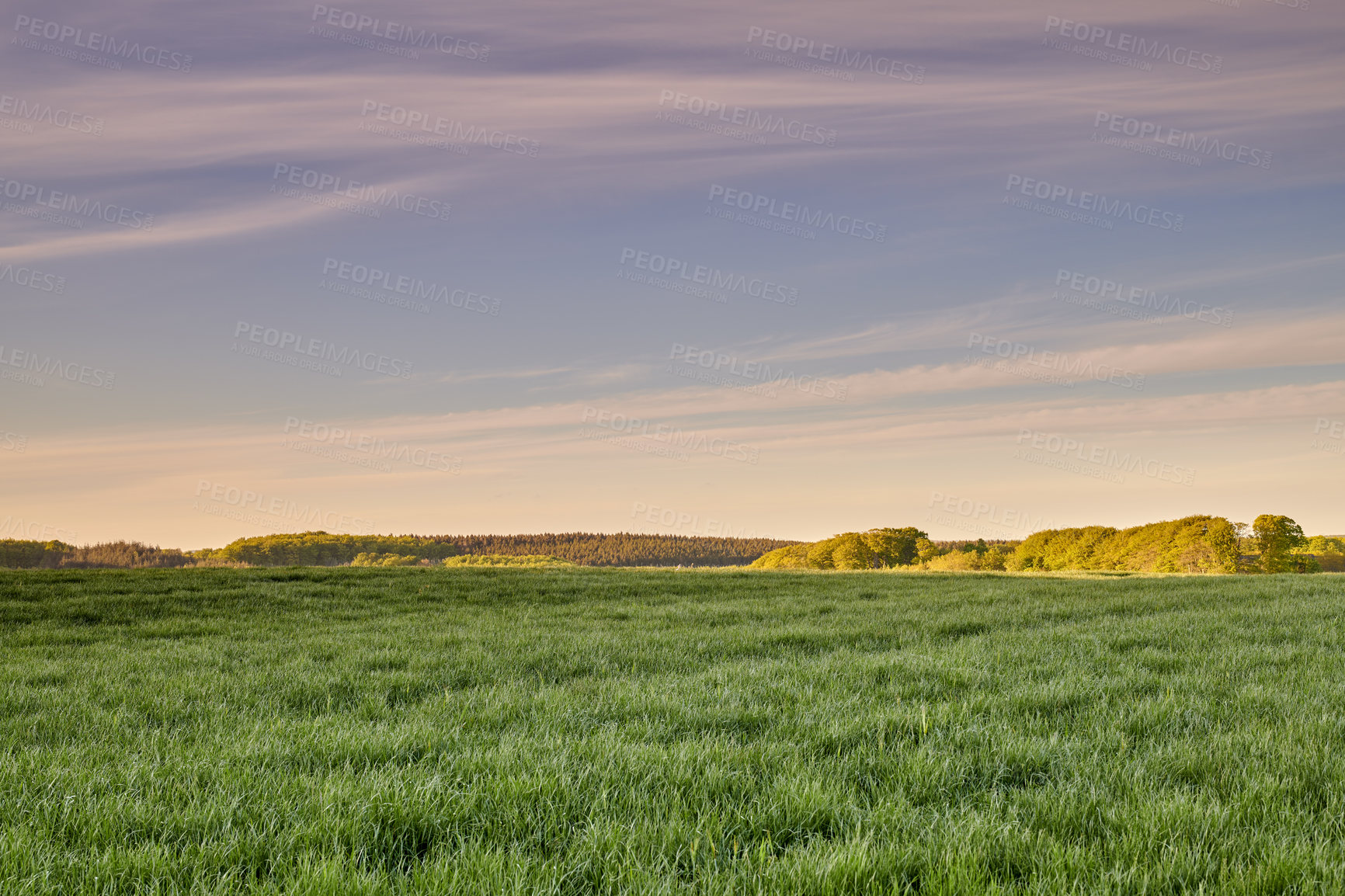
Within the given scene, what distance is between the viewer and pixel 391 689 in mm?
8352

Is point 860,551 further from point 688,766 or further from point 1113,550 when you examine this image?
point 688,766

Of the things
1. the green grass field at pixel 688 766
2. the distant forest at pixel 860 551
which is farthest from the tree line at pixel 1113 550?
the green grass field at pixel 688 766

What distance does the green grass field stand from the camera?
3.50 metres

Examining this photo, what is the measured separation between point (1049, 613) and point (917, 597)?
520 centimetres

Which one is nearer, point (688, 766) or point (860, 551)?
point (688, 766)

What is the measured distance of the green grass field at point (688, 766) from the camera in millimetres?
3502

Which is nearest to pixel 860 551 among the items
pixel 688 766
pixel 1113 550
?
pixel 1113 550

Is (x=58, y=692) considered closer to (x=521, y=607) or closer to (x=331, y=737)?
(x=331, y=737)

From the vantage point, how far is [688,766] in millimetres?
4855

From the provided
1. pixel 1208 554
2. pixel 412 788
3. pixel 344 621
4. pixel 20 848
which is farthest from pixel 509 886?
pixel 1208 554

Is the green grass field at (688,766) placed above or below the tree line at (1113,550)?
above

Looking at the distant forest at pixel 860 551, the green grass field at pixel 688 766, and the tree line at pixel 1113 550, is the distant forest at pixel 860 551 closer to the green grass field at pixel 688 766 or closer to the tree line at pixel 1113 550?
the tree line at pixel 1113 550

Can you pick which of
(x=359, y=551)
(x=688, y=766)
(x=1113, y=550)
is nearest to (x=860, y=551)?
(x=1113, y=550)

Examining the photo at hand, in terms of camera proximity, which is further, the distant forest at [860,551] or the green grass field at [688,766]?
the distant forest at [860,551]
